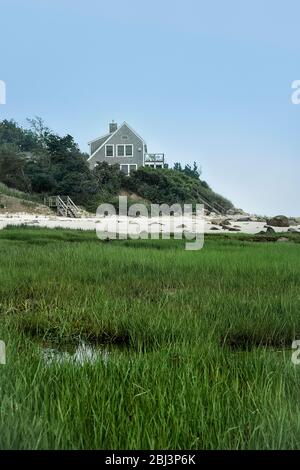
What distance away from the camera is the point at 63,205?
104 ft

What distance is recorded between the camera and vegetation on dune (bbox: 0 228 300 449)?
6.27 ft

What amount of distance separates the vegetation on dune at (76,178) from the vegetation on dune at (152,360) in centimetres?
2763

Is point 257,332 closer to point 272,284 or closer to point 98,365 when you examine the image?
point 98,365

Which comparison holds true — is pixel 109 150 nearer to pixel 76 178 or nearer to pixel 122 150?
pixel 122 150

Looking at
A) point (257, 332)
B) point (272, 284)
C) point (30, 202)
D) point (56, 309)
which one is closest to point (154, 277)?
point (272, 284)

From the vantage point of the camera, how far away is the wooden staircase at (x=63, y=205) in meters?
31.0

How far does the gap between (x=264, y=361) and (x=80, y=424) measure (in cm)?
116

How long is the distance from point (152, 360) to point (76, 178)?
32719 millimetres

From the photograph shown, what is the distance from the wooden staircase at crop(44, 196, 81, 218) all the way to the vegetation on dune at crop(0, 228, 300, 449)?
23.5m

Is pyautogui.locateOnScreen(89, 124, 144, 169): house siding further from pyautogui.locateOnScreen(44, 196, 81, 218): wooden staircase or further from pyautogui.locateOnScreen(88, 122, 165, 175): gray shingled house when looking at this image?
pyautogui.locateOnScreen(44, 196, 81, 218): wooden staircase

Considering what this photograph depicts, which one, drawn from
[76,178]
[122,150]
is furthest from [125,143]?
[76,178]

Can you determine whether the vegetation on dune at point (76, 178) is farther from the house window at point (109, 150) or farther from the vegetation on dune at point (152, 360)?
the vegetation on dune at point (152, 360)

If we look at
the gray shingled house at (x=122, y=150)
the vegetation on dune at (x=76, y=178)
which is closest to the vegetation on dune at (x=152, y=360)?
the vegetation on dune at (x=76, y=178)

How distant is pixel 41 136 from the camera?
5412cm
